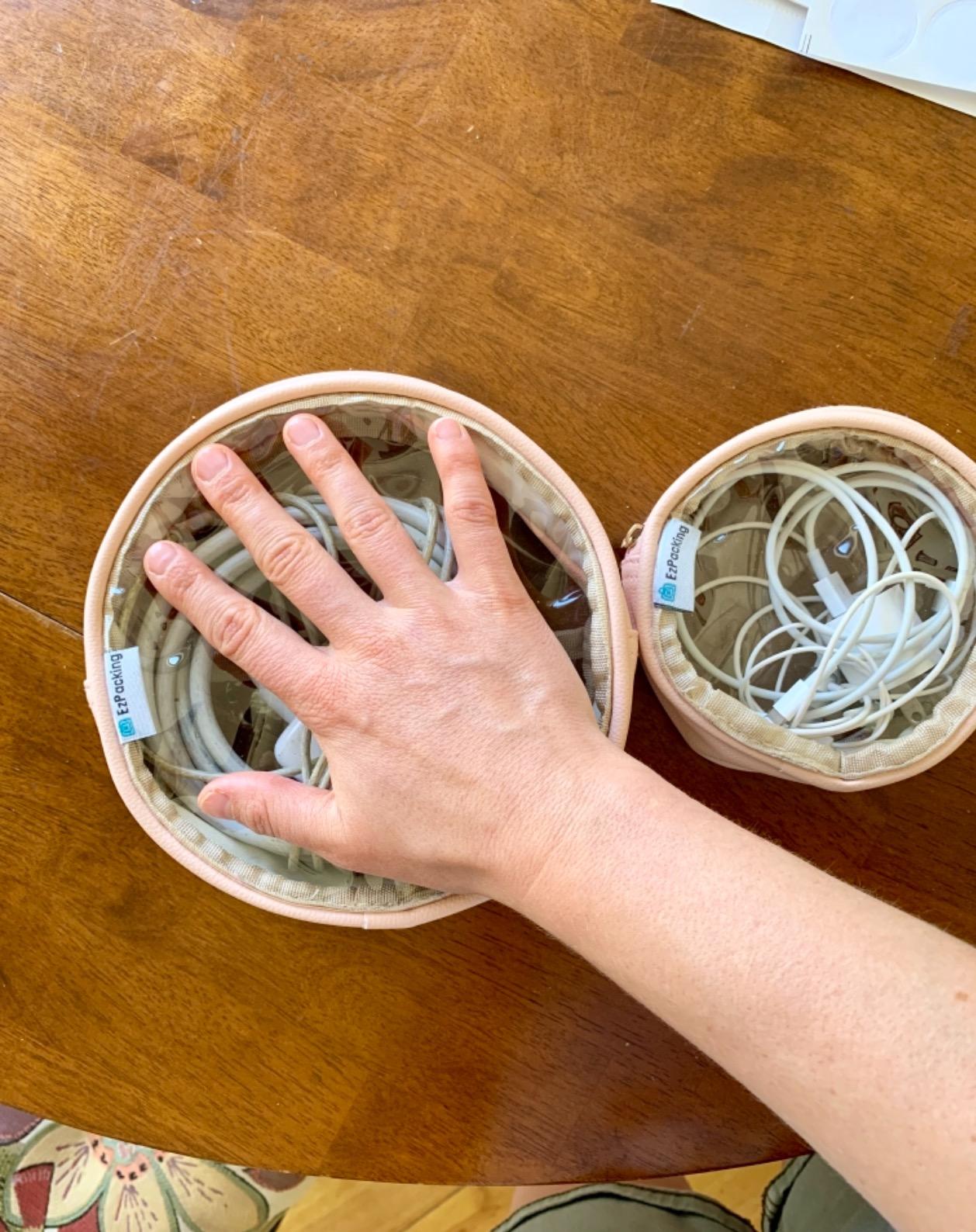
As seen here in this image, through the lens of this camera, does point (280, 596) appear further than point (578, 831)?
Yes

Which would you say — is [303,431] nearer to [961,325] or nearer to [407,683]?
[407,683]

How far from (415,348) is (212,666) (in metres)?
0.20

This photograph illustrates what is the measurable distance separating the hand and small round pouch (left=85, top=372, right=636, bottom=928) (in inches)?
0.9

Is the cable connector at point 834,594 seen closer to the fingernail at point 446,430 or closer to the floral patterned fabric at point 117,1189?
the fingernail at point 446,430

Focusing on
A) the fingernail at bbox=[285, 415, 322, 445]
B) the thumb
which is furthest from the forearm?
the fingernail at bbox=[285, 415, 322, 445]

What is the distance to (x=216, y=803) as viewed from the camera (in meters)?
0.44

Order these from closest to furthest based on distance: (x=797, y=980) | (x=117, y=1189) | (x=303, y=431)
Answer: (x=797, y=980) → (x=303, y=431) → (x=117, y=1189)

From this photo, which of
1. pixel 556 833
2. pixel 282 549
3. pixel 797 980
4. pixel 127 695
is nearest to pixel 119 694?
pixel 127 695

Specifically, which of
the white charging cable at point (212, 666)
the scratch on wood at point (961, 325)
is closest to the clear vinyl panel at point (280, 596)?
the white charging cable at point (212, 666)

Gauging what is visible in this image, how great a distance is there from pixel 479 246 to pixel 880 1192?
466 mm

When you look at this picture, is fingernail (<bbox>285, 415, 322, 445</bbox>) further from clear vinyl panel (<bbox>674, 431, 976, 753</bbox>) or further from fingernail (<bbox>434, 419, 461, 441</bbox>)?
clear vinyl panel (<bbox>674, 431, 976, 753</bbox>)

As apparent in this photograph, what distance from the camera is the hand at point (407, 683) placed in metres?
0.40

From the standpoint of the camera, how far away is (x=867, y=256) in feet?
1.70

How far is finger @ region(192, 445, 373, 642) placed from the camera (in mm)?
413
